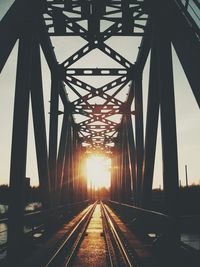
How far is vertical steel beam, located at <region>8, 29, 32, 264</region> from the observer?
6.14 meters

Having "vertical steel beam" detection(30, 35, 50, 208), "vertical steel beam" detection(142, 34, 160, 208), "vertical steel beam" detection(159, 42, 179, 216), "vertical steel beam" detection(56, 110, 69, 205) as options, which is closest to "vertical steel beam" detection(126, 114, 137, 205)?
"vertical steel beam" detection(56, 110, 69, 205)

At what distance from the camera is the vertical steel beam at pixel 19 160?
6.14 meters

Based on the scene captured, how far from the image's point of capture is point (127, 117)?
56.9 feet

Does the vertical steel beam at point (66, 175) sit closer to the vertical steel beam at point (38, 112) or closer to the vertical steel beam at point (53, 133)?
the vertical steel beam at point (53, 133)

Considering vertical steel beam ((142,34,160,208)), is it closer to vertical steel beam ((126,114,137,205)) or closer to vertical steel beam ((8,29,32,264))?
vertical steel beam ((8,29,32,264))

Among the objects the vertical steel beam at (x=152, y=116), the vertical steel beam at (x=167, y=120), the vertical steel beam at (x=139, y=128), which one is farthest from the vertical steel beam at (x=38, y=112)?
the vertical steel beam at (x=139, y=128)

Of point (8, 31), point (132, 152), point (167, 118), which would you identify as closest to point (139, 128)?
point (132, 152)

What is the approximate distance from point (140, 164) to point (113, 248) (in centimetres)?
416

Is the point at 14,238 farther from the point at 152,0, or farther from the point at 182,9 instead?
the point at 152,0

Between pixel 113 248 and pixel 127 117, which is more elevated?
pixel 127 117

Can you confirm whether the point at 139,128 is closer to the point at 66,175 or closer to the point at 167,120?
the point at 167,120

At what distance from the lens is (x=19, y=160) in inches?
251

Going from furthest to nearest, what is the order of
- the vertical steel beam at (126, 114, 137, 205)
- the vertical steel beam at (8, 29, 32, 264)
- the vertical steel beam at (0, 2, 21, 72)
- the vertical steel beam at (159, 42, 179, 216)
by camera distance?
the vertical steel beam at (126, 114, 137, 205)
the vertical steel beam at (159, 42, 179, 216)
the vertical steel beam at (8, 29, 32, 264)
the vertical steel beam at (0, 2, 21, 72)

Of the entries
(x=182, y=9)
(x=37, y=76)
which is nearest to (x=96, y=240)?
(x=37, y=76)
